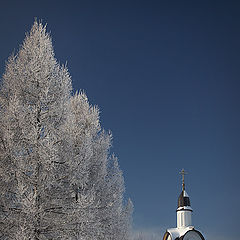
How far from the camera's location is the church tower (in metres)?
39.8

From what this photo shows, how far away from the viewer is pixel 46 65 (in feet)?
38.9

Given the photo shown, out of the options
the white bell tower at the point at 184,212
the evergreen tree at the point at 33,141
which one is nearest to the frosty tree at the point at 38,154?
the evergreen tree at the point at 33,141

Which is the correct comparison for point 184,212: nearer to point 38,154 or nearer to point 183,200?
point 183,200

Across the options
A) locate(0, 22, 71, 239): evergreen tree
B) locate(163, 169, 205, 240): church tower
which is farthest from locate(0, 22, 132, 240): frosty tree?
locate(163, 169, 205, 240): church tower

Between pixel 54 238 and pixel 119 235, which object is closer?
pixel 54 238

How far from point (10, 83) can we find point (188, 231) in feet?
109

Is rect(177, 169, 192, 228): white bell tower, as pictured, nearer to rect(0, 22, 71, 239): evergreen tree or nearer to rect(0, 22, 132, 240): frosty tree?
rect(0, 22, 132, 240): frosty tree

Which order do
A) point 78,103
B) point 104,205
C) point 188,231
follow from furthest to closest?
point 188,231 < point 78,103 < point 104,205

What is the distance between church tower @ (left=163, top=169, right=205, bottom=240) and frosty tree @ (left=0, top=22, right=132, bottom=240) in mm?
30658

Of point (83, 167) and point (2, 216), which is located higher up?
point (83, 167)

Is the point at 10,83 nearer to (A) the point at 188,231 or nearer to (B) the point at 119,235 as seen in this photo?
(B) the point at 119,235

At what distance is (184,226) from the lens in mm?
42000

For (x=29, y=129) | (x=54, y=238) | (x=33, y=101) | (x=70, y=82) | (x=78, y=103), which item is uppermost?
(x=78, y=103)

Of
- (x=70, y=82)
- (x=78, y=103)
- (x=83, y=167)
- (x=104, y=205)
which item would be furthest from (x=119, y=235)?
(x=70, y=82)
